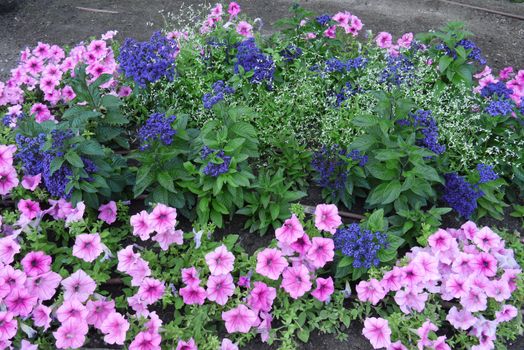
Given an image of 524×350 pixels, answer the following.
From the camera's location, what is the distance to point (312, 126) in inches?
156

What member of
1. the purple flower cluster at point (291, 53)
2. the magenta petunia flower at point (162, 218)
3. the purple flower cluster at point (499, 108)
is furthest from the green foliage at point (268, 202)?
the purple flower cluster at point (499, 108)

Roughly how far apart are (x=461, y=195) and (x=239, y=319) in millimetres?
1495

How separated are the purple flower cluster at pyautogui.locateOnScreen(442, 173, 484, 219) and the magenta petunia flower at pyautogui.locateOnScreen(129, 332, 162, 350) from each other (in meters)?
1.85

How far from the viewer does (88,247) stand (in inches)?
118

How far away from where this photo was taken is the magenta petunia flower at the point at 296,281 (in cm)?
291

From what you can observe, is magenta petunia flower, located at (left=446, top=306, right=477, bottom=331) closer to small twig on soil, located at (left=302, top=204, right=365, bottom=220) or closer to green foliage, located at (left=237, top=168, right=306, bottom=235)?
small twig on soil, located at (left=302, top=204, right=365, bottom=220)

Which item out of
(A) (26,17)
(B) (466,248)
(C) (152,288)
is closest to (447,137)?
(B) (466,248)

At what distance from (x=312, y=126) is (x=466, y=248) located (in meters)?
1.41

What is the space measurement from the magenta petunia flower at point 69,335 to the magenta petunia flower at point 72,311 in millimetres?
44

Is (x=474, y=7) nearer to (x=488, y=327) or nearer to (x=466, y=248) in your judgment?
(x=466, y=248)

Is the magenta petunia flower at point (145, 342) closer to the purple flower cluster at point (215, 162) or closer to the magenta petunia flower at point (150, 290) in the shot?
the magenta petunia flower at point (150, 290)

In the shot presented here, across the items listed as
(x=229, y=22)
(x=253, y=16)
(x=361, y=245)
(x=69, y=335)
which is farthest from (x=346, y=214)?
(x=253, y=16)

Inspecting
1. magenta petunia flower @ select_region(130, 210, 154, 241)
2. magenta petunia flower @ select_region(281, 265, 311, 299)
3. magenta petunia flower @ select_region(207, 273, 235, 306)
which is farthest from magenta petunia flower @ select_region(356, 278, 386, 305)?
magenta petunia flower @ select_region(130, 210, 154, 241)

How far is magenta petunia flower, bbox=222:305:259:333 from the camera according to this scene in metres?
2.82
